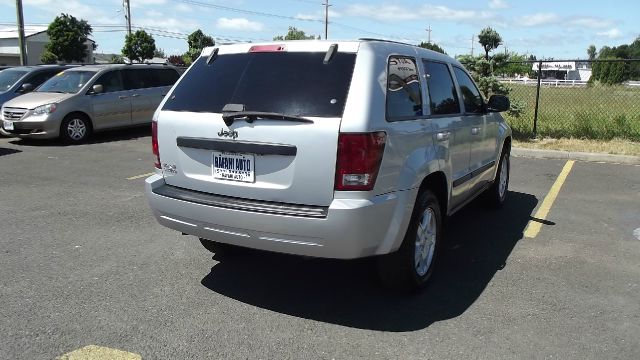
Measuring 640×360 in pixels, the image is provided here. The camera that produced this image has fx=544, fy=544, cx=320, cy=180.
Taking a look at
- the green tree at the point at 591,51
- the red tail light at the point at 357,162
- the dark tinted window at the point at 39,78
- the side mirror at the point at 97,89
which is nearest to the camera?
the red tail light at the point at 357,162

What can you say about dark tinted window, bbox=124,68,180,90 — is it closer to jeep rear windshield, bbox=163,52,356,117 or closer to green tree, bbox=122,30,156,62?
jeep rear windshield, bbox=163,52,356,117

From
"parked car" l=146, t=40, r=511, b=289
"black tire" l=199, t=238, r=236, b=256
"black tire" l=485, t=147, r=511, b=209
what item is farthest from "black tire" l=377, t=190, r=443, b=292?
"black tire" l=485, t=147, r=511, b=209

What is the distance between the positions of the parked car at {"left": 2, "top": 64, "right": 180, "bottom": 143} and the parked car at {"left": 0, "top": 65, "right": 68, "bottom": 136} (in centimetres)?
114

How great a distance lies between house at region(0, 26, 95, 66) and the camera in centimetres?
6994

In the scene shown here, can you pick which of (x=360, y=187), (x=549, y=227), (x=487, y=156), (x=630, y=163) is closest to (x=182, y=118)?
(x=360, y=187)

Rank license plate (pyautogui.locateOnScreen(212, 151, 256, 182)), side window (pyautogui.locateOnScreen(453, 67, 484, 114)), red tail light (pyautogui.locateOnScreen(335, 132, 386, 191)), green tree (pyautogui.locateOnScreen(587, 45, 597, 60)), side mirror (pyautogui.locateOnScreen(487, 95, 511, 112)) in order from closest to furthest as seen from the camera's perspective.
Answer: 1. red tail light (pyautogui.locateOnScreen(335, 132, 386, 191))
2. license plate (pyautogui.locateOnScreen(212, 151, 256, 182))
3. side window (pyautogui.locateOnScreen(453, 67, 484, 114))
4. side mirror (pyautogui.locateOnScreen(487, 95, 511, 112))
5. green tree (pyautogui.locateOnScreen(587, 45, 597, 60))

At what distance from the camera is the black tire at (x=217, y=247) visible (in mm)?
4621

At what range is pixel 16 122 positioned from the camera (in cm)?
1157

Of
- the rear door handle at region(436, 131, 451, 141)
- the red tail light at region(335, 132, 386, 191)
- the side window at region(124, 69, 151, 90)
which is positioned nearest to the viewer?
the red tail light at region(335, 132, 386, 191)

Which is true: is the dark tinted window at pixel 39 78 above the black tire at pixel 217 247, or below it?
A: above

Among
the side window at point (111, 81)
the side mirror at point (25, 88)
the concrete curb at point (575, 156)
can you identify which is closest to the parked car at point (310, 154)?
the concrete curb at point (575, 156)

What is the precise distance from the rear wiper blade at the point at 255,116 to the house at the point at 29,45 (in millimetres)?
67037

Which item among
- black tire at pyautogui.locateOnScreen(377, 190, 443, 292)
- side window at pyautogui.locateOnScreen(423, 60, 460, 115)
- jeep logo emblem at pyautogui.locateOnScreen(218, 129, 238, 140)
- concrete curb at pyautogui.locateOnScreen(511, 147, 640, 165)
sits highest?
side window at pyautogui.locateOnScreen(423, 60, 460, 115)

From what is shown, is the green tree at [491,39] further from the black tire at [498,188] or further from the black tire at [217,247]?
the black tire at [217,247]
